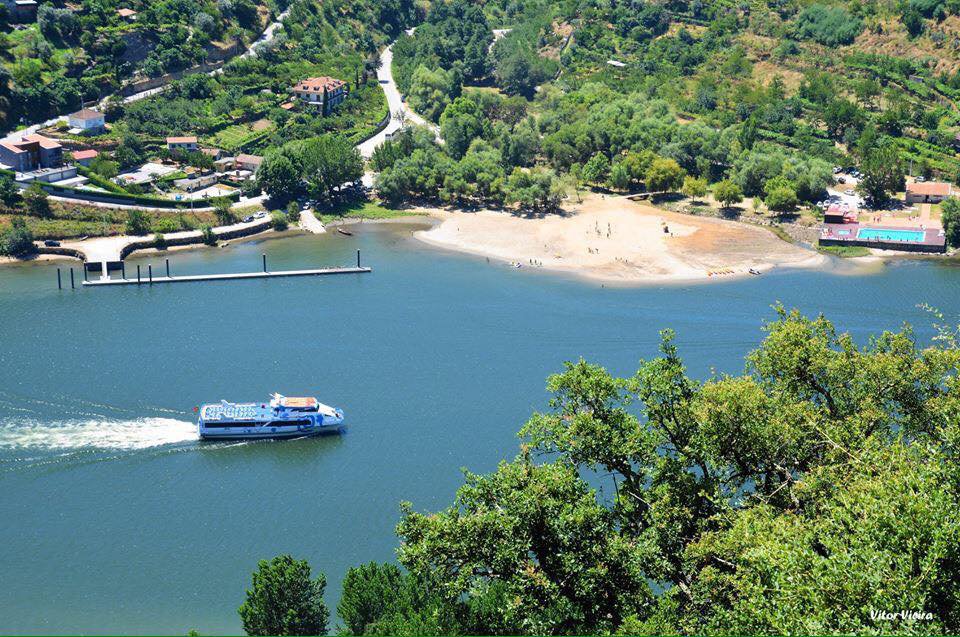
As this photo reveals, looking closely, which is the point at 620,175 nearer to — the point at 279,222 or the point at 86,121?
the point at 279,222

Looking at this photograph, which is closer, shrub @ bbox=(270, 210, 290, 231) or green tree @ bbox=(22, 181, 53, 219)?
green tree @ bbox=(22, 181, 53, 219)

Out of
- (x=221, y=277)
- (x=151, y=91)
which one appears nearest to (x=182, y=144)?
(x=151, y=91)

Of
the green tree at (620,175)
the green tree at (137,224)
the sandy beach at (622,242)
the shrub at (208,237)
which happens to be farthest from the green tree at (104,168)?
Result: the green tree at (620,175)

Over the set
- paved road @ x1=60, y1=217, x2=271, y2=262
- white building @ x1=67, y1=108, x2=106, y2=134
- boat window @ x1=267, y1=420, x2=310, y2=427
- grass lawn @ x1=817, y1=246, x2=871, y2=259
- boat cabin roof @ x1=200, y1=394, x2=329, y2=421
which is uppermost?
white building @ x1=67, y1=108, x2=106, y2=134

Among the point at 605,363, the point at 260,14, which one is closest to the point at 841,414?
the point at 605,363

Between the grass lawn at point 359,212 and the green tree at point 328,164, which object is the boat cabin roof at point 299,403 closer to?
the grass lawn at point 359,212


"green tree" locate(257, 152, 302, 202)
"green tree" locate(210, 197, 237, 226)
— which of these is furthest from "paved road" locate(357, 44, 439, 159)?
"green tree" locate(210, 197, 237, 226)

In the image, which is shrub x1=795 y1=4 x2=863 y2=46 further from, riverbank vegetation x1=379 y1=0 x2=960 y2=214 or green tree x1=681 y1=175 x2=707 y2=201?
green tree x1=681 y1=175 x2=707 y2=201
